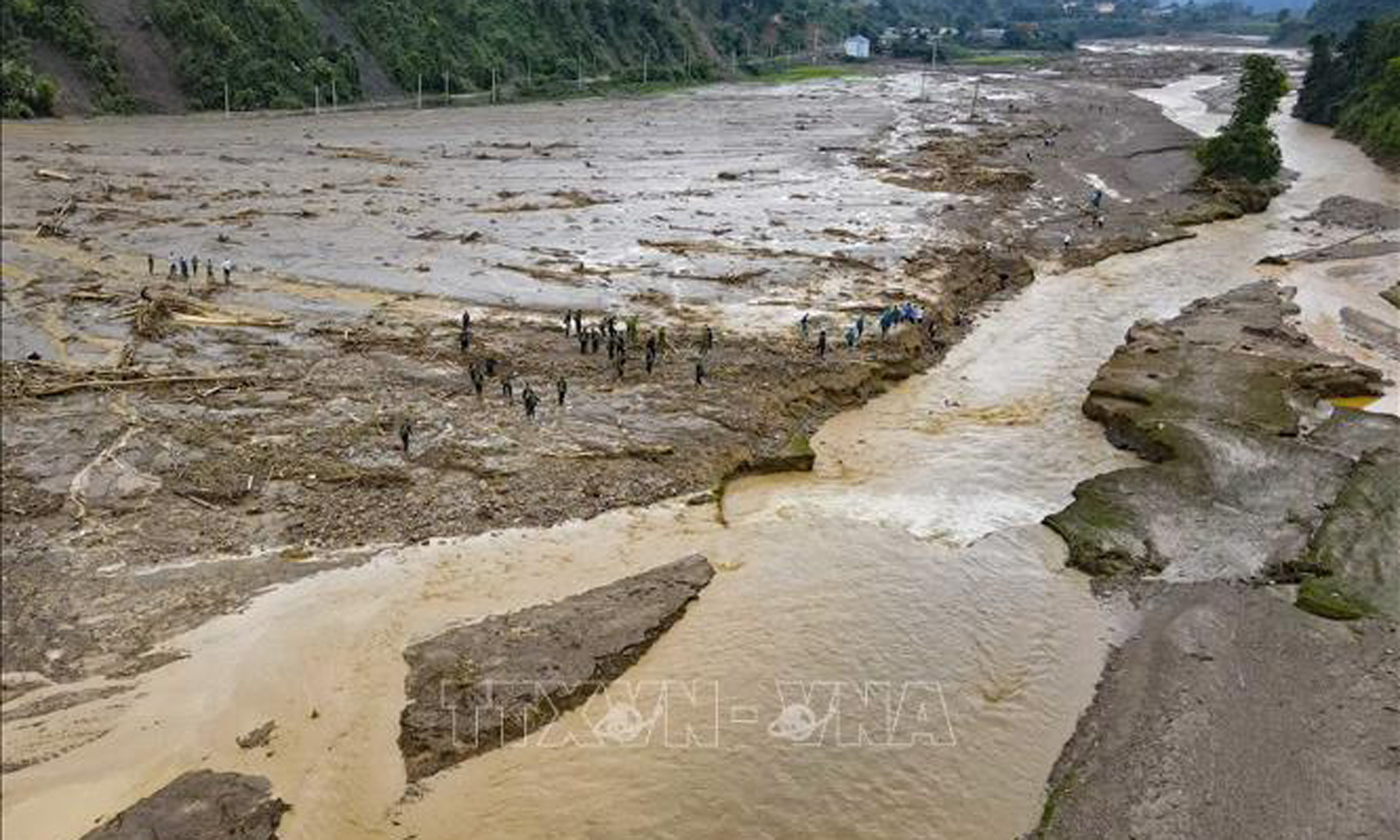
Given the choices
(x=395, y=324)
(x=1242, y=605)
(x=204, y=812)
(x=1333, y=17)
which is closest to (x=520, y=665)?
(x=204, y=812)

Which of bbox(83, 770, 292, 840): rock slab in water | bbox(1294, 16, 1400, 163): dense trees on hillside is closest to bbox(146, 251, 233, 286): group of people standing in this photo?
bbox(83, 770, 292, 840): rock slab in water

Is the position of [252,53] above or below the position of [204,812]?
above

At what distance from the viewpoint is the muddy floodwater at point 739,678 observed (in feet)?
44.3

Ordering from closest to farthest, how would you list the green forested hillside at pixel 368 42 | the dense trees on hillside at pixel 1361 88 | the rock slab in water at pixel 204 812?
the rock slab in water at pixel 204 812 < the green forested hillside at pixel 368 42 < the dense trees on hillside at pixel 1361 88

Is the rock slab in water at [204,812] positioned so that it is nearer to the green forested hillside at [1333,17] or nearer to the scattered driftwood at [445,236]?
the scattered driftwood at [445,236]

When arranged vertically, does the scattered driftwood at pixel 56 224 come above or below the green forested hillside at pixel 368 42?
below

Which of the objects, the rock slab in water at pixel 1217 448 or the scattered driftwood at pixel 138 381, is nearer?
the rock slab in water at pixel 1217 448

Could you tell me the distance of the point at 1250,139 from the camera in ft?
189

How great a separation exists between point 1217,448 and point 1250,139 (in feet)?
139

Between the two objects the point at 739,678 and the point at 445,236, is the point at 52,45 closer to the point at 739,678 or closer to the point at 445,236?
the point at 445,236

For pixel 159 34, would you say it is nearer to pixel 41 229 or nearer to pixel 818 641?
pixel 41 229

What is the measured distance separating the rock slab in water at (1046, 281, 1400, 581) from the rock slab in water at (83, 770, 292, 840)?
50.1 feet

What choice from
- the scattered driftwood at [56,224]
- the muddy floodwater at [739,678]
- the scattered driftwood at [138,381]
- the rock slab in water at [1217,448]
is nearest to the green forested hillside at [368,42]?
the scattered driftwood at [56,224]

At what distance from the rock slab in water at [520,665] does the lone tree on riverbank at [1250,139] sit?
5343 centimetres
